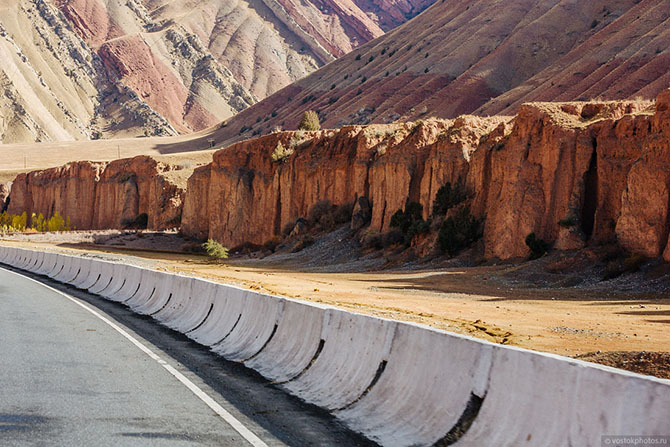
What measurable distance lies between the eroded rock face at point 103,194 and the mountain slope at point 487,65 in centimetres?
2679

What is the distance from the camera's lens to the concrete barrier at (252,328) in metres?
11.6

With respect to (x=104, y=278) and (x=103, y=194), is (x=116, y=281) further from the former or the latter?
(x=103, y=194)

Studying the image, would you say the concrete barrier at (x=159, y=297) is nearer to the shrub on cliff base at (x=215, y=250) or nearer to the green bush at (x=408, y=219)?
the green bush at (x=408, y=219)

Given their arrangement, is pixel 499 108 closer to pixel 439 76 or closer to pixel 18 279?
pixel 439 76

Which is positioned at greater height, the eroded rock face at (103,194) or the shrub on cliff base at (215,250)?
the eroded rock face at (103,194)

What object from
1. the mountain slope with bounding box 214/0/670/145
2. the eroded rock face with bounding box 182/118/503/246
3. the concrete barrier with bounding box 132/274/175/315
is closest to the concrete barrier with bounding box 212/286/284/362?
the concrete barrier with bounding box 132/274/175/315

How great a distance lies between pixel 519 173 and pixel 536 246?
167 inches

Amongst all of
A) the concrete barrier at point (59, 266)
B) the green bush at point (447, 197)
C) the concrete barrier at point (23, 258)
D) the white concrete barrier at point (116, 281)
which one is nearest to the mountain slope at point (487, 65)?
A: the green bush at point (447, 197)

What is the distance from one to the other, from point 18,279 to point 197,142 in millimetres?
113258

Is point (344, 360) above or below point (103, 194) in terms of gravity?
below

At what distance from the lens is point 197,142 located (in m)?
140

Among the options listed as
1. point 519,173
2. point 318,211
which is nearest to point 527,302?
point 519,173

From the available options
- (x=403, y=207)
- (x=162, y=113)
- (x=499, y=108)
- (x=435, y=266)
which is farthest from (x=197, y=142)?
(x=435, y=266)

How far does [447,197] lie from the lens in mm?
44031
